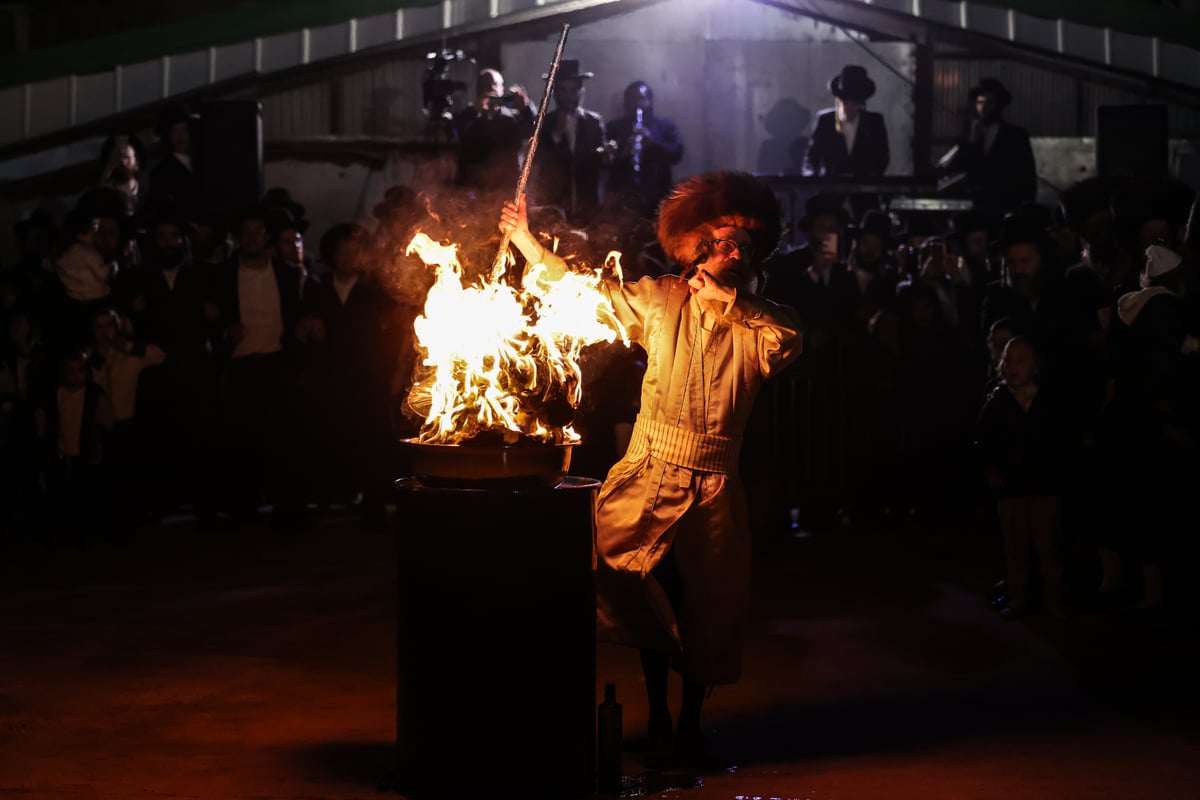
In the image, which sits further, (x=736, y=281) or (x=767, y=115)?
(x=767, y=115)

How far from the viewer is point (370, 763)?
465 centimetres

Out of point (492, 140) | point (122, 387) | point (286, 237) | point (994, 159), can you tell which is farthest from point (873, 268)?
point (122, 387)

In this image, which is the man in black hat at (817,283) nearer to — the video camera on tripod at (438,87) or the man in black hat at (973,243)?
the man in black hat at (973,243)

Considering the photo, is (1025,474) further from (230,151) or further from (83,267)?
(230,151)

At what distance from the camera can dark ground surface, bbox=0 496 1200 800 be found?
4.47 m

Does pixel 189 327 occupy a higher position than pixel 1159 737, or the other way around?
pixel 189 327

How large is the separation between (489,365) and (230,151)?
27.9ft

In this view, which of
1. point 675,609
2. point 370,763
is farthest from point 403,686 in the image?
point 675,609

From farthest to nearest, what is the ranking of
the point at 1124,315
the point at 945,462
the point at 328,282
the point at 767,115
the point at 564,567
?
the point at 767,115
the point at 328,282
the point at 945,462
the point at 1124,315
the point at 564,567

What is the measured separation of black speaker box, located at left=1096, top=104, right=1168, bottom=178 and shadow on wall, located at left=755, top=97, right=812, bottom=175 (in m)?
3.95

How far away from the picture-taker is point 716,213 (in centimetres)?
467

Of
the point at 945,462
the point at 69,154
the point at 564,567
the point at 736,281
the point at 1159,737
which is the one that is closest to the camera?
the point at 564,567

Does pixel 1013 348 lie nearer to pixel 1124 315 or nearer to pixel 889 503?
pixel 1124 315

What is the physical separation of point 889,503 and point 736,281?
5.60m
